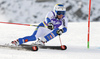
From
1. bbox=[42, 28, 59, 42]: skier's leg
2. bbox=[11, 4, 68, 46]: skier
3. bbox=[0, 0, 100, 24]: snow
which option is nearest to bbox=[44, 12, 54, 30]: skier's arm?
bbox=[11, 4, 68, 46]: skier

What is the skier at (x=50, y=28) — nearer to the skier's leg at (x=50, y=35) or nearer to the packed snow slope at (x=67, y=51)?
the skier's leg at (x=50, y=35)

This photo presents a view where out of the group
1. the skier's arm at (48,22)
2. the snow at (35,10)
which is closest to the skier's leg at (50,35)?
the skier's arm at (48,22)

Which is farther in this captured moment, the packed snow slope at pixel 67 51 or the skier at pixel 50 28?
the skier at pixel 50 28

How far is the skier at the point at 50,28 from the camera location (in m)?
4.65

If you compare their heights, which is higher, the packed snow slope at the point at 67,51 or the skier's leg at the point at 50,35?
the skier's leg at the point at 50,35

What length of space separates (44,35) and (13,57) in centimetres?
140

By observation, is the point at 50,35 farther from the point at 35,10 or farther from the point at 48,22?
the point at 35,10

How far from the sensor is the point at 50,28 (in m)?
4.56

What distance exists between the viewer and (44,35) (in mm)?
4863

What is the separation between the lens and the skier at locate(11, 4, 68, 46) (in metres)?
4.65

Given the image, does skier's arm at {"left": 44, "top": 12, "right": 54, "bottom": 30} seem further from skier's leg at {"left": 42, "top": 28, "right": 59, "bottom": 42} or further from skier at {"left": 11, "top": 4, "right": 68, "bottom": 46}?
skier's leg at {"left": 42, "top": 28, "right": 59, "bottom": 42}

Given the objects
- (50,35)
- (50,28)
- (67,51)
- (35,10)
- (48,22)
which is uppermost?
(35,10)

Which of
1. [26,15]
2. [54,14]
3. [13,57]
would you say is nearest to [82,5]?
[26,15]

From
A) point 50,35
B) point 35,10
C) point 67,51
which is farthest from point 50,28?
point 35,10
